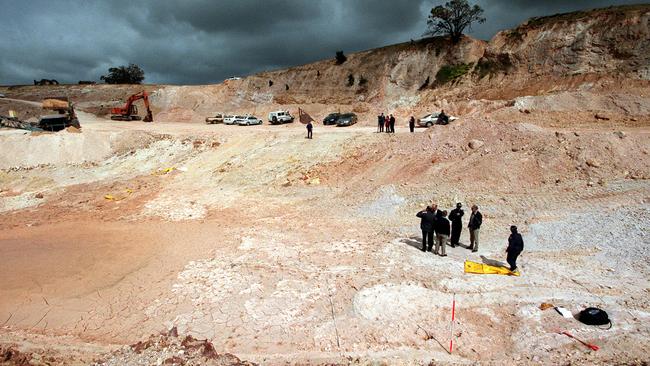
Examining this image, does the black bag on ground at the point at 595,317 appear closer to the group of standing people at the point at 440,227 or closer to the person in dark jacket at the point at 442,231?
the group of standing people at the point at 440,227

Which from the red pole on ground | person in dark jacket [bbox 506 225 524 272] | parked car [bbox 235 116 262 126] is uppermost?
parked car [bbox 235 116 262 126]

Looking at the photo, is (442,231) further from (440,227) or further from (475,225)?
(475,225)

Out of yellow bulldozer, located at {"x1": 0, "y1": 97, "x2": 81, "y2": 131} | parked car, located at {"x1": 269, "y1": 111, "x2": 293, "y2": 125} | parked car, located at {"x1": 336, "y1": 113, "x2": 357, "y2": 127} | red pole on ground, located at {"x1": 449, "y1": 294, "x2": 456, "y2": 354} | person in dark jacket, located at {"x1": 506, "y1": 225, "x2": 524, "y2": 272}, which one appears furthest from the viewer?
parked car, located at {"x1": 269, "y1": 111, "x2": 293, "y2": 125}

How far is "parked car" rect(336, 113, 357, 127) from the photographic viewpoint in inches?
1410

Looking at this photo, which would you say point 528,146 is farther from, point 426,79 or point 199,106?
point 199,106

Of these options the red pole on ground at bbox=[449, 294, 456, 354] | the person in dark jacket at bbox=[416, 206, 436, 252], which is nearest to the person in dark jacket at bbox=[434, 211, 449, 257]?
the person in dark jacket at bbox=[416, 206, 436, 252]

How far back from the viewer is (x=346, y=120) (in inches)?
1414

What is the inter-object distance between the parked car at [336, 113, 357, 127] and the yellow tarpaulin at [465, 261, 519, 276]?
25761 mm

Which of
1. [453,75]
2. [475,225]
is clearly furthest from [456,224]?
[453,75]

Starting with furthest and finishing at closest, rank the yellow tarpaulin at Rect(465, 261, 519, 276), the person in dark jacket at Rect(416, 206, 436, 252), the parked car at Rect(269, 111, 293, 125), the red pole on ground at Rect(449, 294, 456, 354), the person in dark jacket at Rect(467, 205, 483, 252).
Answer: the parked car at Rect(269, 111, 293, 125) < the person in dark jacket at Rect(416, 206, 436, 252) < the person in dark jacket at Rect(467, 205, 483, 252) < the yellow tarpaulin at Rect(465, 261, 519, 276) < the red pole on ground at Rect(449, 294, 456, 354)

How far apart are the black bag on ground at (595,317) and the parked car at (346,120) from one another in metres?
29.0

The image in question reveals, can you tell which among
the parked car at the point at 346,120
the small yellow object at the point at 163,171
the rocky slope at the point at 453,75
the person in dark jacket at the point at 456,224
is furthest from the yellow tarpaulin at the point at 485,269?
the parked car at the point at 346,120

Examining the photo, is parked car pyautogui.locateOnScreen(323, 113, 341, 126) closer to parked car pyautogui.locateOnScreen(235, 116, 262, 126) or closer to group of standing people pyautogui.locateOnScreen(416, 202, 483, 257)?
parked car pyautogui.locateOnScreen(235, 116, 262, 126)

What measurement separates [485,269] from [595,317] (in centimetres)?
309
